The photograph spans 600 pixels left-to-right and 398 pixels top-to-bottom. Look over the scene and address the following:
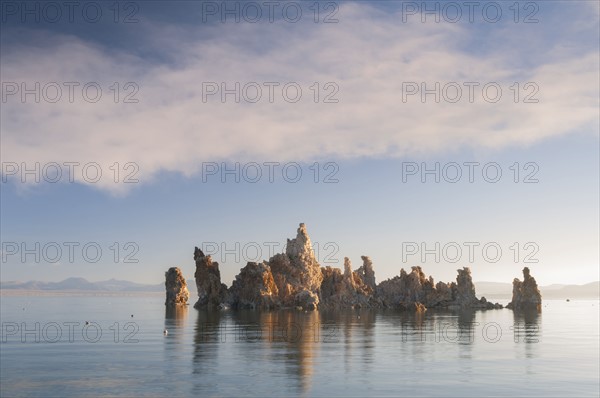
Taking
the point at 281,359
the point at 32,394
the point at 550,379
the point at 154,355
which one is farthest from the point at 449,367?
the point at 32,394

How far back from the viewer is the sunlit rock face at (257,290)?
621ft

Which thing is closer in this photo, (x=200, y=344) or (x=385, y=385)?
(x=385, y=385)

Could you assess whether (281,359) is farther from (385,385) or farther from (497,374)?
(497,374)

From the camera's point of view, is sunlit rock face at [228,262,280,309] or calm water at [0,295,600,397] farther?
sunlit rock face at [228,262,280,309]

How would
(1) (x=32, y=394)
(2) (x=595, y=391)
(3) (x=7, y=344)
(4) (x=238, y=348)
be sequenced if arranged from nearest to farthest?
(1) (x=32, y=394)
(2) (x=595, y=391)
(4) (x=238, y=348)
(3) (x=7, y=344)

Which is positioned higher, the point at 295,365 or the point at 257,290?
the point at 295,365

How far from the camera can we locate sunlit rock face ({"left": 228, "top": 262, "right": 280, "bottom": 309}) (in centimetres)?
18938

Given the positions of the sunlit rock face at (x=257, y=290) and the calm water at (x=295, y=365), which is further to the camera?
the sunlit rock face at (x=257, y=290)

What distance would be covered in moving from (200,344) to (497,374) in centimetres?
3541

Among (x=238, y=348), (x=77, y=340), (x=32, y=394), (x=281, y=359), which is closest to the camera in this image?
(x=32, y=394)

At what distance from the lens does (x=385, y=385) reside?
4303cm

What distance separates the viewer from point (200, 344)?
7019 cm

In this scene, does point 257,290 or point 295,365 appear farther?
point 257,290

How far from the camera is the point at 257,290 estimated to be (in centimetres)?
19188
